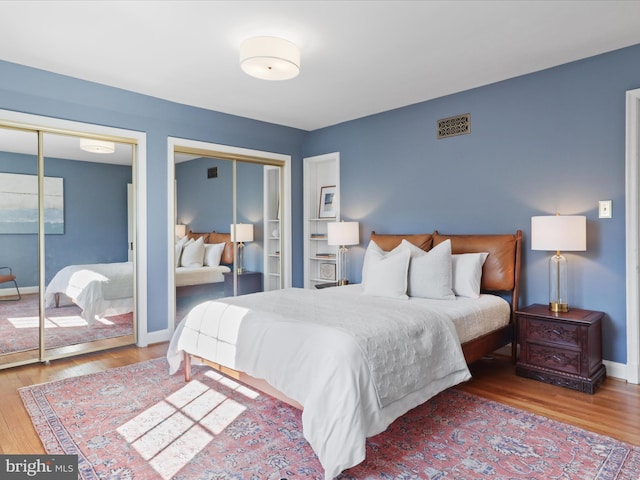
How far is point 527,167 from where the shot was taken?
11.8 ft

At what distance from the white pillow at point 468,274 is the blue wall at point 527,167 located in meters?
0.47

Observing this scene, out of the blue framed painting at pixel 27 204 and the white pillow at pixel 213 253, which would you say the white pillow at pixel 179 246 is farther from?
the blue framed painting at pixel 27 204

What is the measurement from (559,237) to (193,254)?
3595 millimetres

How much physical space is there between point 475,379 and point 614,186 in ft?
6.08

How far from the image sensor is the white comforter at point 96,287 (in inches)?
143

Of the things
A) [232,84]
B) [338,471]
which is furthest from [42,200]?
[338,471]

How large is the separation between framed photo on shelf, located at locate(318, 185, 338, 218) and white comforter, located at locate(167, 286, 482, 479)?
252cm

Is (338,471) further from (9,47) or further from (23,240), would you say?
(9,47)

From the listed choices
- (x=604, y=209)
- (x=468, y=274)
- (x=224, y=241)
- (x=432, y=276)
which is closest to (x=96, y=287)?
(x=224, y=241)

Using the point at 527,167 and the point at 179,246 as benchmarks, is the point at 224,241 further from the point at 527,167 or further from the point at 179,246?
the point at 527,167

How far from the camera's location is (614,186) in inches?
122

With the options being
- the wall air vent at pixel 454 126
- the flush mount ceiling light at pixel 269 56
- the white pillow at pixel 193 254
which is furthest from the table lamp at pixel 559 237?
the white pillow at pixel 193 254

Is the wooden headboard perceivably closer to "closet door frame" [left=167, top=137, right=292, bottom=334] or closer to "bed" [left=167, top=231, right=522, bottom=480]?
"closet door frame" [left=167, top=137, right=292, bottom=334]

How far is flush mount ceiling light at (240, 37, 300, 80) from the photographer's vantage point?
8.93 ft
